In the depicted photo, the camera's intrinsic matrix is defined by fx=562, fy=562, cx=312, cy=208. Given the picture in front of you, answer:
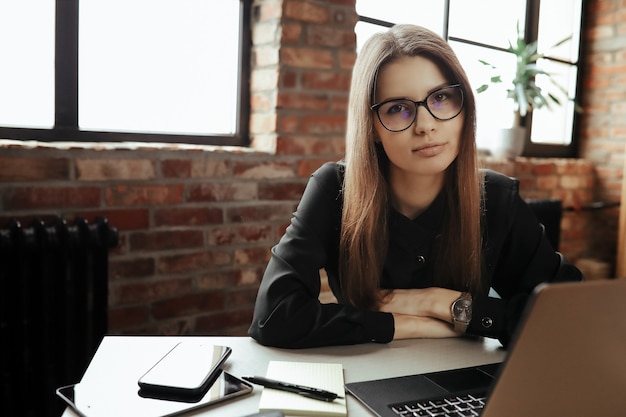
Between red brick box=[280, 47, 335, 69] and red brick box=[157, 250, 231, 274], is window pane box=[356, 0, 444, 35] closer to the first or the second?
red brick box=[280, 47, 335, 69]

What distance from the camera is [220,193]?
6.55 feet

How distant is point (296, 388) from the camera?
837mm

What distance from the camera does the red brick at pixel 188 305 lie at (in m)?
1.93

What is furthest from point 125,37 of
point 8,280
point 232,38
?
point 8,280

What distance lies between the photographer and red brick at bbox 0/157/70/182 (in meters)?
1.59

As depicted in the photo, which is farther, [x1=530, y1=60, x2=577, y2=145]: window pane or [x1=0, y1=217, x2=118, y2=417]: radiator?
[x1=530, y1=60, x2=577, y2=145]: window pane

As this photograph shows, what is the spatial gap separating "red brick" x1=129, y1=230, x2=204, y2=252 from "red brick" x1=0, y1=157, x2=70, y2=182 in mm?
302

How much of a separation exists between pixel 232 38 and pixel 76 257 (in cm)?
106

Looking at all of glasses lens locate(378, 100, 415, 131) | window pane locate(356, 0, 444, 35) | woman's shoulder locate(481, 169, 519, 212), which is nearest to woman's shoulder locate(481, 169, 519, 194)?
woman's shoulder locate(481, 169, 519, 212)

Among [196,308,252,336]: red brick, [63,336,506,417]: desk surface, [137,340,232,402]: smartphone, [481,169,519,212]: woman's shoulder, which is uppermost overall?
[481,169,519,212]: woman's shoulder

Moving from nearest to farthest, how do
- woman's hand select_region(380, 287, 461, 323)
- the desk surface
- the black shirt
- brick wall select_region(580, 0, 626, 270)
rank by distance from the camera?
the desk surface
the black shirt
woman's hand select_region(380, 287, 461, 323)
brick wall select_region(580, 0, 626, 270)

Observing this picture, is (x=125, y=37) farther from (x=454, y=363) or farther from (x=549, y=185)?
(x=549, y=185)

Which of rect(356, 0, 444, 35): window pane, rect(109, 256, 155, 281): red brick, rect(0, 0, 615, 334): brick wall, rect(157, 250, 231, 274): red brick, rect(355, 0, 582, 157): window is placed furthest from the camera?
rect(355, 0, 582, 157): window

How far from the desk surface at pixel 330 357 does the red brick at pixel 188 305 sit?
2.92ft
